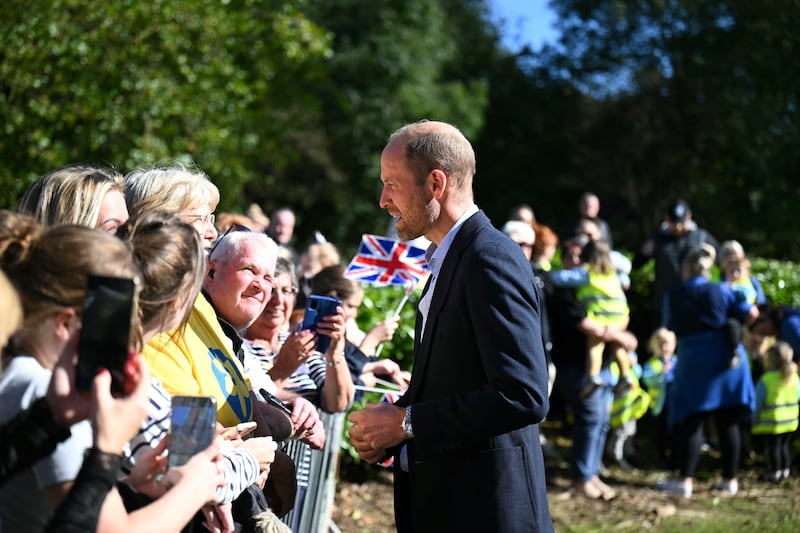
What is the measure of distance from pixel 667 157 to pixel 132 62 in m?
21.5

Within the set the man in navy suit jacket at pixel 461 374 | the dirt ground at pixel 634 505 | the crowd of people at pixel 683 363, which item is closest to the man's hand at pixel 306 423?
the man in navy suit jacket at pixel 461 374

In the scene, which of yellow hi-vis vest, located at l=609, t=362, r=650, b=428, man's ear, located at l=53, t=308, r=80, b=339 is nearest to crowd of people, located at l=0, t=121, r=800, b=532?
man's ear, located at l=53, t=308, r=80, b=339

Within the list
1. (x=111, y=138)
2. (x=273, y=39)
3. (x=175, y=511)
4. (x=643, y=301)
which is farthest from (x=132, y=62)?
(x=175, y=511)

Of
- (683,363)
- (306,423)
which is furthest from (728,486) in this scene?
(306,423)

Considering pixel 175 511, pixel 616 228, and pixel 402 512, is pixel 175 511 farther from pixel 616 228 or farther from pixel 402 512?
pixel 616 228

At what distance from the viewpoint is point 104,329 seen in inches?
88.6

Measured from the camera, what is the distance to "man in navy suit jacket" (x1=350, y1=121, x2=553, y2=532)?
10.3 ft

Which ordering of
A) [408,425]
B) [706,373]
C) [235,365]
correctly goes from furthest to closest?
[706,373], [235,365], [408,425]

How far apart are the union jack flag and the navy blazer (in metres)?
3.46

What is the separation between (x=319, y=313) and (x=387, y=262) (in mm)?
2522

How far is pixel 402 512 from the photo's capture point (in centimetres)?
354

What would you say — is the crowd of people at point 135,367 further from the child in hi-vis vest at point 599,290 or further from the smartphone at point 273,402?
the child in hi-vis vest at point 599,290

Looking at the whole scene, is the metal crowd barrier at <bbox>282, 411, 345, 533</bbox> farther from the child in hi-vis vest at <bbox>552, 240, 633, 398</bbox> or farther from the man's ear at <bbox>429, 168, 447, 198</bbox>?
the child in hi-vis vest at <bbox>552, 240, 633, 398</bbox>

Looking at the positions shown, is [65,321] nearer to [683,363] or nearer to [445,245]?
[445,245]
